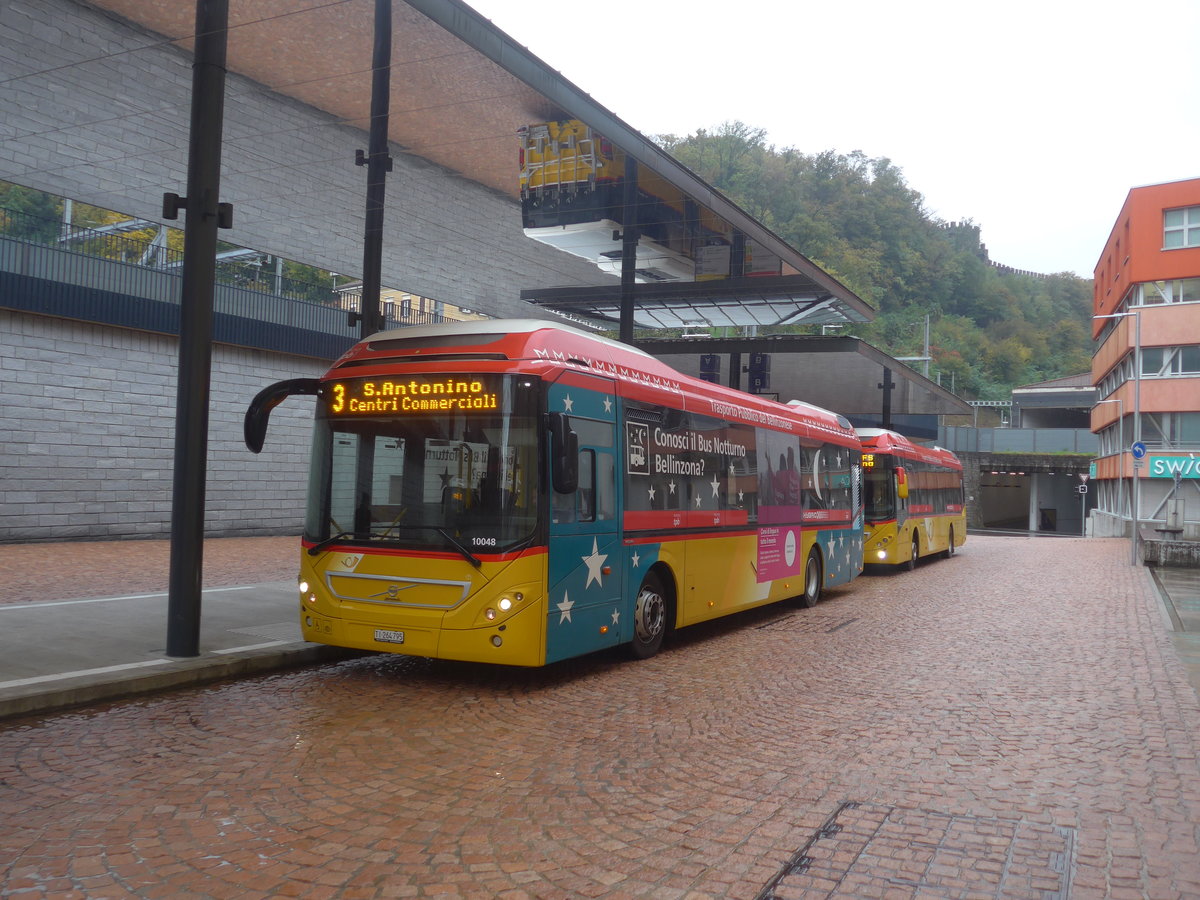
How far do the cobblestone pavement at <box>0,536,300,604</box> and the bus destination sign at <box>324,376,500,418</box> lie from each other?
5.58 m

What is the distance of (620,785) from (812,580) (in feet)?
32.9

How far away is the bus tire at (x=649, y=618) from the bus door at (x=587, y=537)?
379mm

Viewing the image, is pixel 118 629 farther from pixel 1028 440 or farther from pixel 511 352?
pixel 1028 440

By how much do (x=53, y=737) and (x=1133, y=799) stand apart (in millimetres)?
6595

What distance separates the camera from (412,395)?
8227mm

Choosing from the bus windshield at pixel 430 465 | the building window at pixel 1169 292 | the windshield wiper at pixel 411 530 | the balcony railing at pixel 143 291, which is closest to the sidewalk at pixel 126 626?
the windshield wiper at pixel 411 530

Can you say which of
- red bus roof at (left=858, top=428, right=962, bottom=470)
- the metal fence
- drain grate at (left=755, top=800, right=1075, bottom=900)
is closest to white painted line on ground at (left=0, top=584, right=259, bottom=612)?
drain grate at (left=755, top=800, right=1075, bottom=900)

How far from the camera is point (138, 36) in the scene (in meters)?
20.6

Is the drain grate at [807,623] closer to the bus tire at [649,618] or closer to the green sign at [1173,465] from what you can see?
the bus tire at [649,618]

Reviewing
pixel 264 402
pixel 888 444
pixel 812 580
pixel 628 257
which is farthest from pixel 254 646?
pixel 888 444

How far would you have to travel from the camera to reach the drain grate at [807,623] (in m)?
12.5

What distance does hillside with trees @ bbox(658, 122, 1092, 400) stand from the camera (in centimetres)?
5084

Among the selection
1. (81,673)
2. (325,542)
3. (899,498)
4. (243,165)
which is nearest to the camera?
(81,673)

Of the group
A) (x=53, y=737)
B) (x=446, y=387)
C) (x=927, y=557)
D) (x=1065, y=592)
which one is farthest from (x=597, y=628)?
(x=927, y=557)
